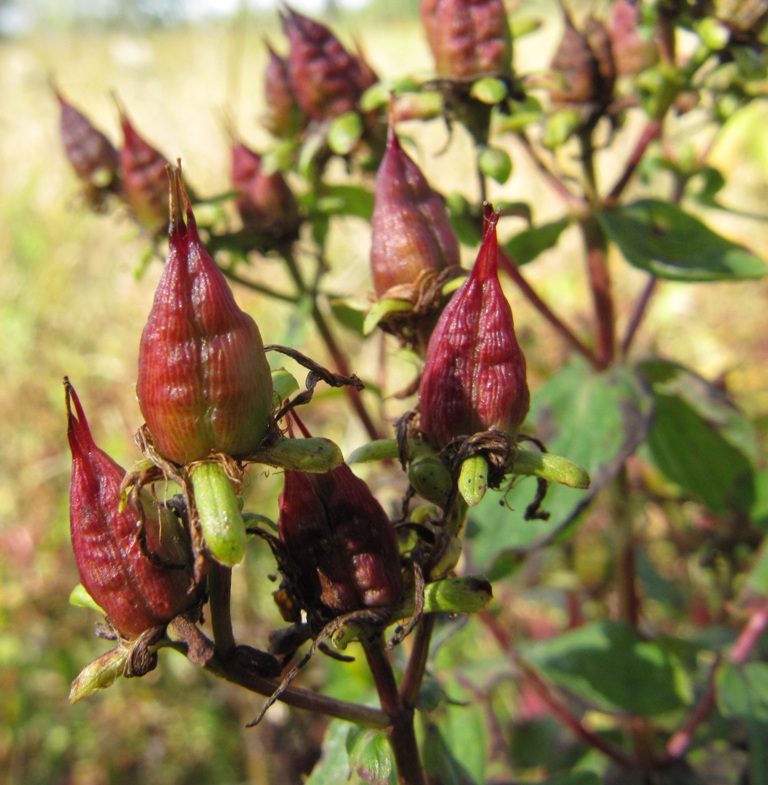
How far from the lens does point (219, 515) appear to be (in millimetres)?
828

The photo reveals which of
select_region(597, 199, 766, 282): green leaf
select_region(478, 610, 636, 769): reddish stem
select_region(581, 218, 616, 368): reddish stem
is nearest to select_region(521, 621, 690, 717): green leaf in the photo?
select_region(478, 610, 636, 769): reddish stem

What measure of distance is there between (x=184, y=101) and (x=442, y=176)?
11.2 feet

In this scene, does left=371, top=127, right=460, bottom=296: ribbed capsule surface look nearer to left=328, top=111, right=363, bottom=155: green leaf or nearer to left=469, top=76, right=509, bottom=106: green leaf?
left=469, top=76, right=509, bottom=106: green leaf

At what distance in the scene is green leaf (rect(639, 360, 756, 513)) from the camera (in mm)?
2066

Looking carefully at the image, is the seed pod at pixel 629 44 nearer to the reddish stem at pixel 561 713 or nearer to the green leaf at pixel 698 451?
the green leaf at pixel 698 451

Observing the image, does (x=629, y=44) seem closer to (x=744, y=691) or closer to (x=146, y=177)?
(x=146, y=177)

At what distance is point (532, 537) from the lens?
5.13ft

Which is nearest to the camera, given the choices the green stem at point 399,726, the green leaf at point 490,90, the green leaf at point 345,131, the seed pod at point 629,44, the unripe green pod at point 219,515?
the unripe green pod at point 219,515

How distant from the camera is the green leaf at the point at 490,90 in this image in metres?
1.48

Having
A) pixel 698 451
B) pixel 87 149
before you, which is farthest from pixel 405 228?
pixel 698 451

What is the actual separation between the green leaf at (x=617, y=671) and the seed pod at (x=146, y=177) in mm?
1443

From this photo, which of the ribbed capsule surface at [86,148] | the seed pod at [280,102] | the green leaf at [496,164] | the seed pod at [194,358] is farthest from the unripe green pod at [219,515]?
the ribbed capsule surface at [86,148]

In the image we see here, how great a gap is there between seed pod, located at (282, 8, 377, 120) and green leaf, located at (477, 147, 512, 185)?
407mm

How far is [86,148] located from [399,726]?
1534mm
